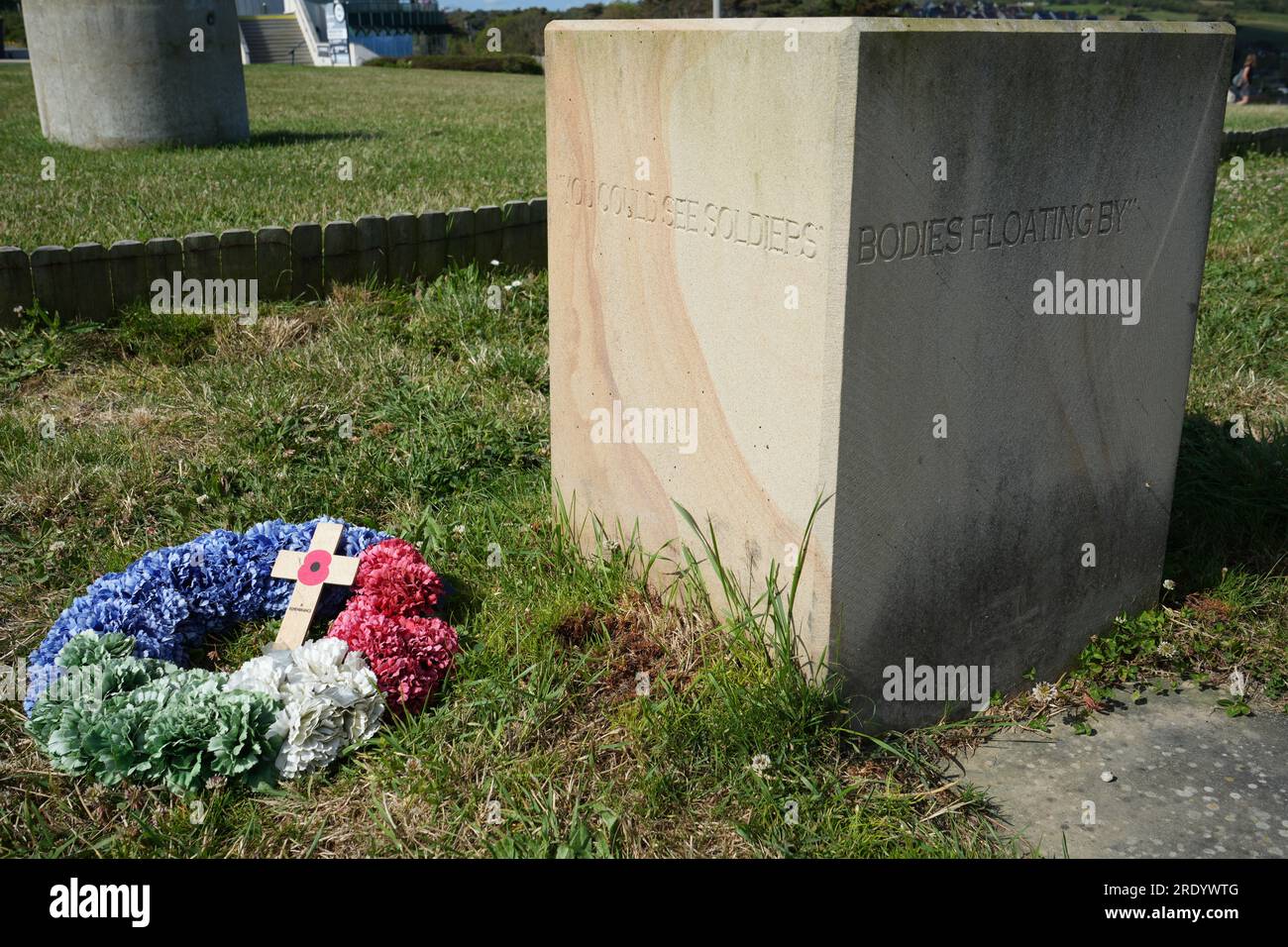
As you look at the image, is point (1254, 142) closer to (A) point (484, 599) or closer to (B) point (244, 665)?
(A) point (484, 599)

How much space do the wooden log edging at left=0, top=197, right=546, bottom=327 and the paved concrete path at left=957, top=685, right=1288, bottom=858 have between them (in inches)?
167

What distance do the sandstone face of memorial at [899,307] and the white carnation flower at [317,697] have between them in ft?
3.18

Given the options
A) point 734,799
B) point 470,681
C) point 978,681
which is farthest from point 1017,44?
point 470,681

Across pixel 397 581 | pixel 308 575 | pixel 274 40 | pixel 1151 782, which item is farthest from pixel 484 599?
pixel 274 40

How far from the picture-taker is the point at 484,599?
3.51 m

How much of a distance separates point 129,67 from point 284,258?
5015 millimetres

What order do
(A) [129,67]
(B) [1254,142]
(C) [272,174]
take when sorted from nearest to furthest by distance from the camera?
(C) [272,174], (A) [129,67], (B) [1254,142]

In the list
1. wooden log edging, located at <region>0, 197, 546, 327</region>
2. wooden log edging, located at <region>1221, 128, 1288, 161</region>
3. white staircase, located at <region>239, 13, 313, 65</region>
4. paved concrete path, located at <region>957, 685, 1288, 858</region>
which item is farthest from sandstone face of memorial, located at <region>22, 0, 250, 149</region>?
white staircase, located at <region>239, 13, 313, 65</region>

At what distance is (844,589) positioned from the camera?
9.46 ft

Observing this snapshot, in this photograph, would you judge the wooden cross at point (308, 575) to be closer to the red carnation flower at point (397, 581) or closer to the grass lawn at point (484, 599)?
the red carnation flower at point (397, 581)

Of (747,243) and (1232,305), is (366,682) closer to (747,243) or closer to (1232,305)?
(747,243)

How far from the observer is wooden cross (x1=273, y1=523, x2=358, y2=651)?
10.8 feet

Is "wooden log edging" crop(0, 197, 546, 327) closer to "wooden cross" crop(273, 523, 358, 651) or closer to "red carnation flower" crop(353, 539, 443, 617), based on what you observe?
"wooden cross" crop(273, 523, 358, 651)

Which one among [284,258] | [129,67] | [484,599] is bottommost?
[484,599]
